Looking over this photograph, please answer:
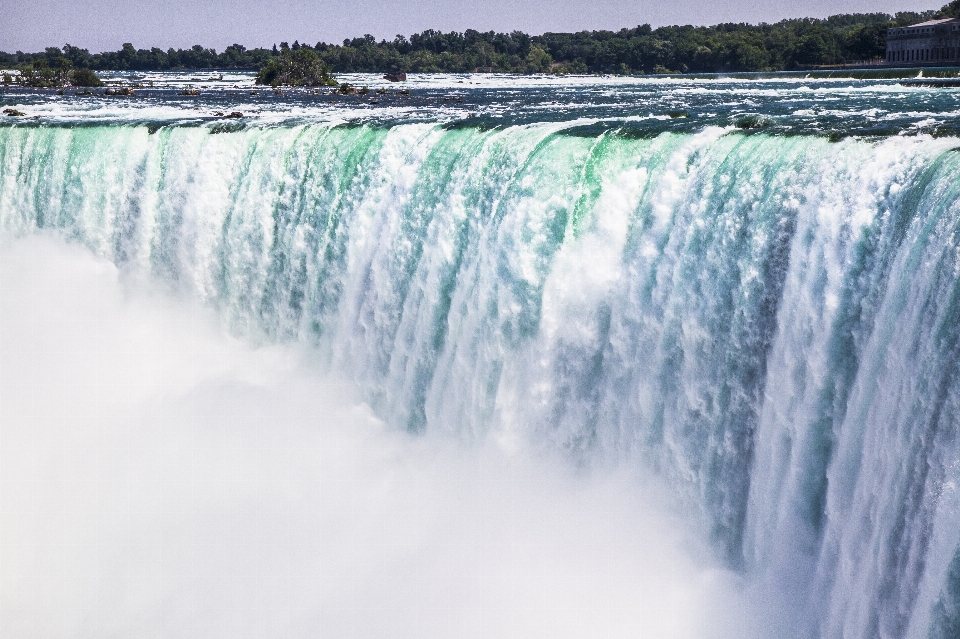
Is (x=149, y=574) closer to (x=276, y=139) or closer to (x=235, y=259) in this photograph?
(x=235, y=259)

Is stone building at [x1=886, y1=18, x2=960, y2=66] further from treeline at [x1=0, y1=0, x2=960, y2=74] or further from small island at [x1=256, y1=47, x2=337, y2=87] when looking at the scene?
small island at [x1=256, y1=47, x2=337, y2=87]

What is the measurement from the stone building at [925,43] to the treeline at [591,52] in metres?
2.02

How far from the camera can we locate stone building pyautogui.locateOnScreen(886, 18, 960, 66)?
47.2m

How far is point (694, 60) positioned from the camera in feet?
222

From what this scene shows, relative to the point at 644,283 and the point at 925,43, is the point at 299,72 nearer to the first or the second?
the point at 925,43

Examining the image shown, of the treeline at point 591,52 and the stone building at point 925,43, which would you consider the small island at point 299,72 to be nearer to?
the treeline at point 591,52

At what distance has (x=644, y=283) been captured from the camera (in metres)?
9.25

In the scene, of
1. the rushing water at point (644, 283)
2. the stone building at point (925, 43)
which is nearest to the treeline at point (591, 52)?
the stone building at point (925, 43)

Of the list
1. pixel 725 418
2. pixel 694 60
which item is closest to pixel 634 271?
pixel 725 418

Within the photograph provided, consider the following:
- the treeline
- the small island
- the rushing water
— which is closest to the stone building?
the treeline

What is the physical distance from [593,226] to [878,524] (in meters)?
4.31

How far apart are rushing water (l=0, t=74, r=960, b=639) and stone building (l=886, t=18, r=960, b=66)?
3552 centimetres

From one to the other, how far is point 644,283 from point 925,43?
48.8 metres

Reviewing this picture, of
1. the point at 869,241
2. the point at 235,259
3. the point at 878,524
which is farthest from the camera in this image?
the point at 235,259
